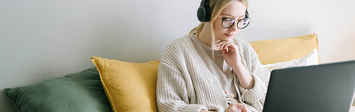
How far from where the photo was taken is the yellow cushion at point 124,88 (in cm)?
110

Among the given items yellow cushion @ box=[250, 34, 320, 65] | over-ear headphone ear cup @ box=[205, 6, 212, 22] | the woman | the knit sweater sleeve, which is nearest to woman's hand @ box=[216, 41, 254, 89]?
the woman

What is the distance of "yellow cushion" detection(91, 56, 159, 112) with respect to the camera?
110 centimetres

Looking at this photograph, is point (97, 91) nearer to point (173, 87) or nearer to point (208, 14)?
point (173, 87)

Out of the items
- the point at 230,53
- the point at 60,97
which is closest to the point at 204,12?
the point at 230,53

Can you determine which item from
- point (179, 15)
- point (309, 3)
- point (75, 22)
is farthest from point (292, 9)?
point (75, 22)

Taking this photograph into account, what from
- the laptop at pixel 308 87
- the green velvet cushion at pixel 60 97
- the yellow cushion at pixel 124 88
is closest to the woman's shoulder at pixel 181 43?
the yellow cushion at pixel 124 88

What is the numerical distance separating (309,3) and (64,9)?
1942mm

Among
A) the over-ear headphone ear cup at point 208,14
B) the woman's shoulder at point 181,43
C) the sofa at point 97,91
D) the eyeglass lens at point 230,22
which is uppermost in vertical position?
the over-ear headphone ear cup at point 208,14

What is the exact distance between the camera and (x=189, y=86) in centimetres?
120

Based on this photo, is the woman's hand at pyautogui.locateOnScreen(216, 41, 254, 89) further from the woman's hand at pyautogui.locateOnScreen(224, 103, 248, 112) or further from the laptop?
the laptop

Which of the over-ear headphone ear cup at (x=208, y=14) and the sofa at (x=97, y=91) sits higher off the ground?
the over-ear headphone ear cup at (x=208, y=14)

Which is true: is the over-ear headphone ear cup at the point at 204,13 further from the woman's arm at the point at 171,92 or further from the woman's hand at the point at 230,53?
the woman's arm at the point at 171,92

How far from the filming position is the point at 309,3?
87.7 inches

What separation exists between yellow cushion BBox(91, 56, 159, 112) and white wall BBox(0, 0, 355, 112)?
0.71ft
